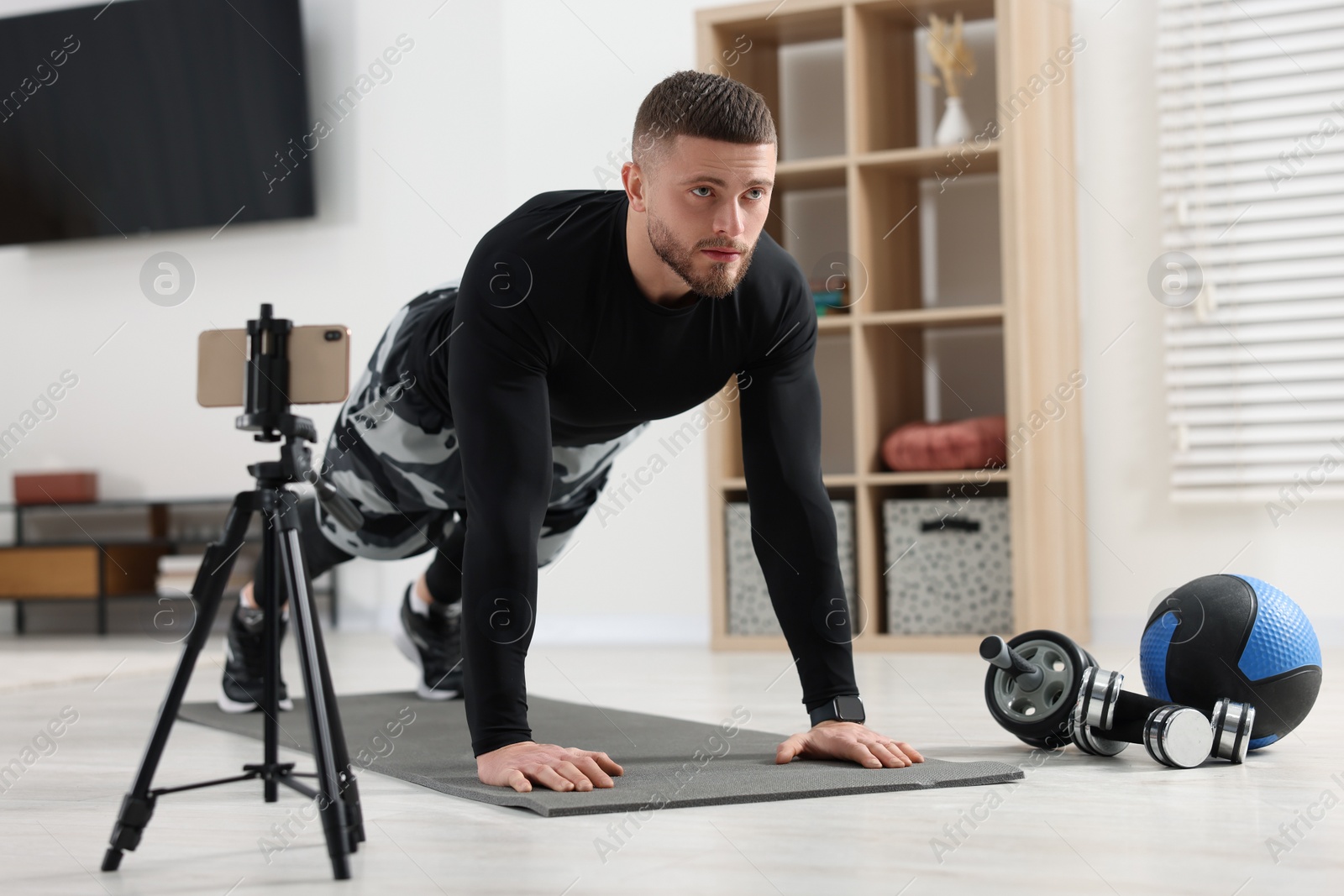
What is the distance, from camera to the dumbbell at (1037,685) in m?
1.84

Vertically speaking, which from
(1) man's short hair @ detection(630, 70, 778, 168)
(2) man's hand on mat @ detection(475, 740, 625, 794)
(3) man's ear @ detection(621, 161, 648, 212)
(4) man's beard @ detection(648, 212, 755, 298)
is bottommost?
(2) man's hand on mat @ detection(475, 740, 625, 794)

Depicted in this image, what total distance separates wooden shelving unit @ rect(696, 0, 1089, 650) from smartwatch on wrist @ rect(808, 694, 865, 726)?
1801 mm

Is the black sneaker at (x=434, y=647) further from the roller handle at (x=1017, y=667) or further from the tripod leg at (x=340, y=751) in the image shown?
the tripod leg at (x=340, y=751)

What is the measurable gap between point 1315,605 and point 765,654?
1.49m

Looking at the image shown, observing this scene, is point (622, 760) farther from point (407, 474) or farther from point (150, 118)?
point (150, 118)

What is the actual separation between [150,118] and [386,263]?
1.16 meters

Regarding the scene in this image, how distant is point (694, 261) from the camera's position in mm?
1646

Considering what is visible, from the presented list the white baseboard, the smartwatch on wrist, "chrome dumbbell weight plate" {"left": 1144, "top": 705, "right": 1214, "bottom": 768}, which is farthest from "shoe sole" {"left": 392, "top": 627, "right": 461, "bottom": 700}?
the white baseboard

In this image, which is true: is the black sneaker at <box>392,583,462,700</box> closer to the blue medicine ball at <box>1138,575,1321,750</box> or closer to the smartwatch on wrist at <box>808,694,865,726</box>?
the smartwatch on wrist at <box>808,694,865,726</box>

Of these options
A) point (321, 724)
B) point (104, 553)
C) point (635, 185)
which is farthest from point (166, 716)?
point (104, 553)

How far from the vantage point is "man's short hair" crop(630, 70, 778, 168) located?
62.4 inches

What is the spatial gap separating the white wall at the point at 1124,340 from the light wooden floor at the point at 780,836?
1.56 m

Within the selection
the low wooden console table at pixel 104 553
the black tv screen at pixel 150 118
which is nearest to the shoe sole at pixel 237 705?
the low wooden console table at pixel 104 553

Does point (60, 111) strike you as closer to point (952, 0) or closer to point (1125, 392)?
point (952, 0)
